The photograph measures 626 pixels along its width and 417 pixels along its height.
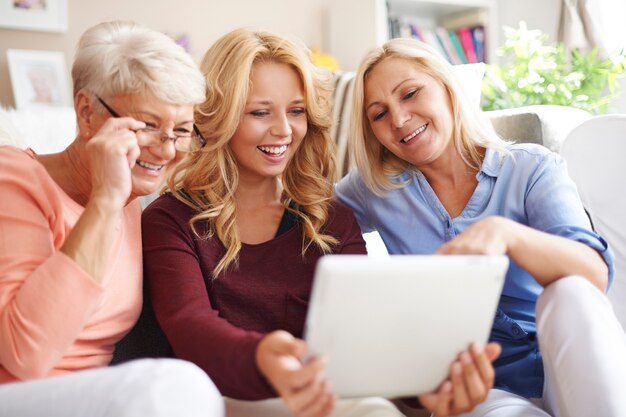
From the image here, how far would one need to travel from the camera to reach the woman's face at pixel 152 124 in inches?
43.0

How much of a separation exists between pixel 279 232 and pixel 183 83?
38cm

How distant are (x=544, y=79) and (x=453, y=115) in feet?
3.56

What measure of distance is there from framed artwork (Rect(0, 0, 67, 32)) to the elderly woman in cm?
181

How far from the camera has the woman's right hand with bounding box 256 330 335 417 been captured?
0.84 meters

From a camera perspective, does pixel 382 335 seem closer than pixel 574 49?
Yes

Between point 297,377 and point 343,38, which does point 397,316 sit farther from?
point 343,38

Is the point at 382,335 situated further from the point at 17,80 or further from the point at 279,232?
the point at 17,80

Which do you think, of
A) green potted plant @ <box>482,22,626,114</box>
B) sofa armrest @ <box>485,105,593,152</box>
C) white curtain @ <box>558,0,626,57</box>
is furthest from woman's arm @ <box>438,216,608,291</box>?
white curtain @ <box>558,0,626,57</box>

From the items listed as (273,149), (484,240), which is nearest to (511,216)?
(484,240)

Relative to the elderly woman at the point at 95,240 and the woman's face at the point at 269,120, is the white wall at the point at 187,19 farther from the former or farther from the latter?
the elderly woman at the point at 95,240

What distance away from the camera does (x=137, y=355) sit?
1.30 m

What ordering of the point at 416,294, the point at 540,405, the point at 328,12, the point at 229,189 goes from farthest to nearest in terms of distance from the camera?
the point at 328,12, the point at 229,189, the point at 540,405, the point at 416,294

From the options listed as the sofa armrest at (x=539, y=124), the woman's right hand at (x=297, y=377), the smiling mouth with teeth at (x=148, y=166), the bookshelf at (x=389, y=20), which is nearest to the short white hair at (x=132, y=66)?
the smiling mouth with teeth at (x=148, y=166)

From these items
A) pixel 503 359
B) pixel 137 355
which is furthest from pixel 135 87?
pixel 503 359
